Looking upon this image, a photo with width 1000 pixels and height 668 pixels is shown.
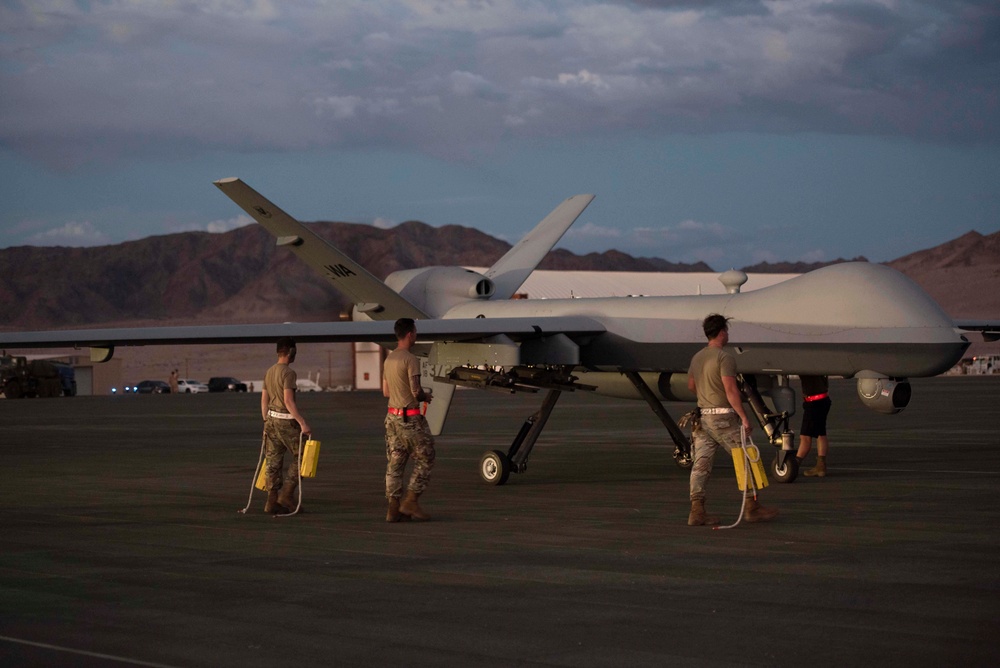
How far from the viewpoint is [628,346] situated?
16578 mm

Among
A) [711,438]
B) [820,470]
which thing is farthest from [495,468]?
[711,438]

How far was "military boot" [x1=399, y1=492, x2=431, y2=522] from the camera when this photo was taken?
12.7 meters

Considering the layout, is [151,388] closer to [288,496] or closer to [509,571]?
[288,496]

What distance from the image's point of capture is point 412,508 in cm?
1276

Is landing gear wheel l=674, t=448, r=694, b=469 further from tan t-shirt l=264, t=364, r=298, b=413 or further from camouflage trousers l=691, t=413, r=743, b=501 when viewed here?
tan t-shirt l=264, t=364, r=298, b=413

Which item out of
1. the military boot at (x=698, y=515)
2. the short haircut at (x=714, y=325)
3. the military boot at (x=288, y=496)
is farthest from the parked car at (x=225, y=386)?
the military boot at (x=698, y=515)

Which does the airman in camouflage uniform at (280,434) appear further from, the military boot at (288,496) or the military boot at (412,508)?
the military boot at (412,508)

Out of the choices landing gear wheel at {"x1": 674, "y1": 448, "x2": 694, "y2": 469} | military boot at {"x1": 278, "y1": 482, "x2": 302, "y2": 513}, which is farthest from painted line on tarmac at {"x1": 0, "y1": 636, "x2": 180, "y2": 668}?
landing gear wheel at {"x1": 674, "y1": 448, "x2": 694, "y2": 469}

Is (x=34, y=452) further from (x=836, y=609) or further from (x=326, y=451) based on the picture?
(x=836, y=609)

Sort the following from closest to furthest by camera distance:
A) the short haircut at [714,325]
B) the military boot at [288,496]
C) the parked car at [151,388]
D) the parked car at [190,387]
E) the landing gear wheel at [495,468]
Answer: the short haircut at [714,325] → the military boot at [288,496] → the landing gear wheel at [495,468] → the parked car at [190,387] → the parked car at [151,388]

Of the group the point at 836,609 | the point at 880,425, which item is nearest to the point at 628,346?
the point at 836,609

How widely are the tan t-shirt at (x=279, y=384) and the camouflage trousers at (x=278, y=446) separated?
166 mm

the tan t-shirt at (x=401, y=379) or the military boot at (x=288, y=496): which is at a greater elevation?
the tan t-shirt at (x=401, y=379)

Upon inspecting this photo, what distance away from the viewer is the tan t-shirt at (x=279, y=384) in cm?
1352
